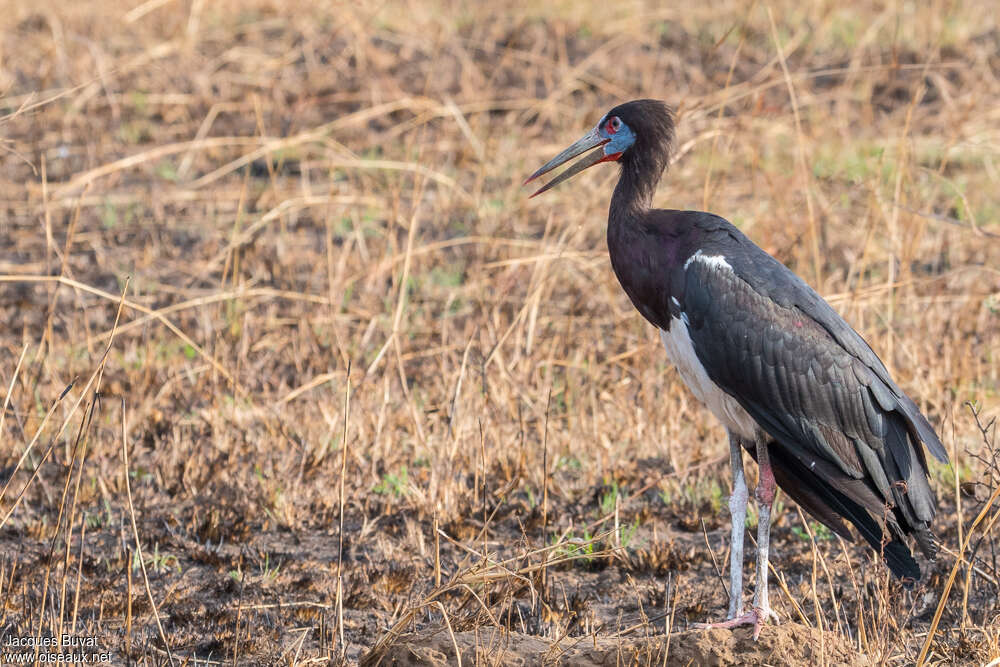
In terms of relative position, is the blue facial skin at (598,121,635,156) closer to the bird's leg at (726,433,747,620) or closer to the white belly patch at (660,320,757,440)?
the white belly patch at (660,320,757,440)

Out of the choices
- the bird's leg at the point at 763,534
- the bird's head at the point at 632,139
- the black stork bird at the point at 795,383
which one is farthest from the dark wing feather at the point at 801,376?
the bird's head at the point at 632,139

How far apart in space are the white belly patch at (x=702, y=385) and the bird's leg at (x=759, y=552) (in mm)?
70

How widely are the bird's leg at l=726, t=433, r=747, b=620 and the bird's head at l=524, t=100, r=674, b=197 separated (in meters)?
0.94

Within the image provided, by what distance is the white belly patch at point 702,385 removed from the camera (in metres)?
4.00

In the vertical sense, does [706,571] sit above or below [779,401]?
below

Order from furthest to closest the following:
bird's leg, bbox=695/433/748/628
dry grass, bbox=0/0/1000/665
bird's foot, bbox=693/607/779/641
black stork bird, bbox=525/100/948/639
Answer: dry grass, bbox=0/0/1000/665 → black stork bird, bbox=525/100/948/639 → bird's leg, bbox=695/433/748/628 → bird's foot, bbox=693/607/779/641

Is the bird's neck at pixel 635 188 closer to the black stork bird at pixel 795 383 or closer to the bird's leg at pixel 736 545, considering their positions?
the black stork bird at pixel 795 383

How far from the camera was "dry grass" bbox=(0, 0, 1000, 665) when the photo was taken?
4113 mm

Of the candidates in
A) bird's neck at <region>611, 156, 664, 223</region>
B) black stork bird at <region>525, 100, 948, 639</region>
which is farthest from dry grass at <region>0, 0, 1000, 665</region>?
bird's neck at <region>611, 156, 664, 223</region>

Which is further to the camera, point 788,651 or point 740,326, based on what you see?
point 740,326

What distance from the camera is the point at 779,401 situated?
3.92 meters

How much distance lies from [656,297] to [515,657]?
126cm

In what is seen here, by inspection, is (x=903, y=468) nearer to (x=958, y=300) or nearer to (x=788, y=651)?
(x=788, y=651)

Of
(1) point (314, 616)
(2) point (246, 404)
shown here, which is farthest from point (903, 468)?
(2) point (246, 404)
